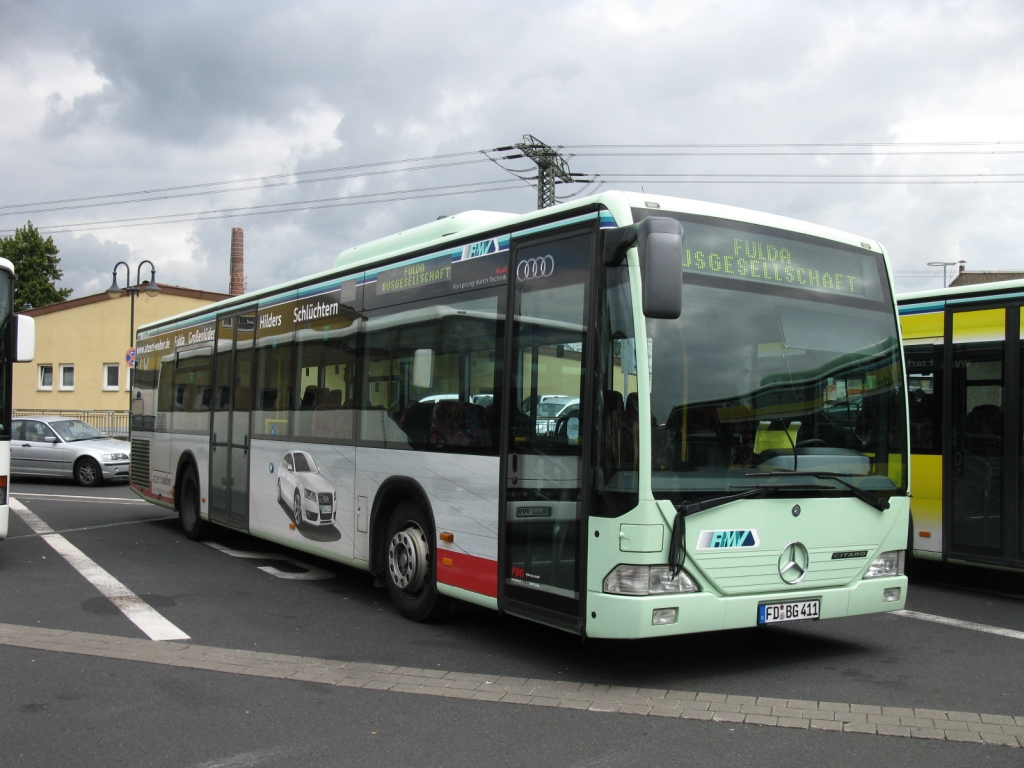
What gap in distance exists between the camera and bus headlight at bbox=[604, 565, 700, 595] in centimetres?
587

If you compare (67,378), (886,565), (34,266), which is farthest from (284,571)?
(34,266)

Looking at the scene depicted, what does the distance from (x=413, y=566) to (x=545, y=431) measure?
2.08m

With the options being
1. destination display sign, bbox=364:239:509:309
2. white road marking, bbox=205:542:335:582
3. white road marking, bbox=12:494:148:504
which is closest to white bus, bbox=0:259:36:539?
white road marking, bbox=205:542:335:582

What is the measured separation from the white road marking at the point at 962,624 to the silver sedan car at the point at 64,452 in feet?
58.1

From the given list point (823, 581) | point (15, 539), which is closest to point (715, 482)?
point (823, 581)

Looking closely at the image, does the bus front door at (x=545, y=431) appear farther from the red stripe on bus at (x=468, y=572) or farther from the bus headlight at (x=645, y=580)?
the bus headlight at (x=645, y=580)

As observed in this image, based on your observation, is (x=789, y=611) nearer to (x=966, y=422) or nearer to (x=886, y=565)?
(x=886, y=565)

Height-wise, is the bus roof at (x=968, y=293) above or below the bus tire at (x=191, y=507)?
above

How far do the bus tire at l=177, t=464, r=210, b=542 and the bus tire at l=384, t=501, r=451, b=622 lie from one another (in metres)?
5.53

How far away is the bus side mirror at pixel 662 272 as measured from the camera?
221 inches

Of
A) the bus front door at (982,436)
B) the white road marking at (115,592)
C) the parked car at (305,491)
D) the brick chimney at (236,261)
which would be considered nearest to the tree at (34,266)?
the brick chimney at (236,261)

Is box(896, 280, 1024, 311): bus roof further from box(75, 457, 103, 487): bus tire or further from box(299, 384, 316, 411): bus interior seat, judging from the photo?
box(75, 457, 103, 487): bus tire

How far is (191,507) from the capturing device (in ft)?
43.7

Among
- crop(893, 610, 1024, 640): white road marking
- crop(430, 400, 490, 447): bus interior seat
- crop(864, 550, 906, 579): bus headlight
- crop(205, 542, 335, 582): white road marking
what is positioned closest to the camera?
crop(864, 550, 906, 579): bus headlight
